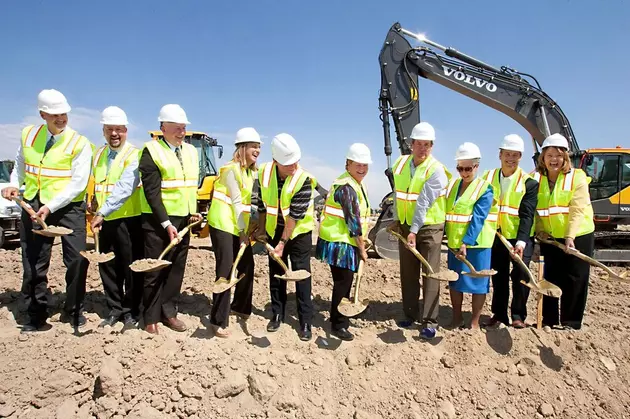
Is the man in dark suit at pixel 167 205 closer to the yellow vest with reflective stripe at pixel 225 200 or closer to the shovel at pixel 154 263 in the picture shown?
the shovel at pixel 154 263

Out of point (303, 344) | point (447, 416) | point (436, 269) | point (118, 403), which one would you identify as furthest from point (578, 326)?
point (118, 403)

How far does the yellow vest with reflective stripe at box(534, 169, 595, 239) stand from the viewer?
3.96m

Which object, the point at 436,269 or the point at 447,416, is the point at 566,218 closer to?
the point at 436,269

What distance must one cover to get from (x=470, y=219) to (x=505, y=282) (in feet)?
2.83

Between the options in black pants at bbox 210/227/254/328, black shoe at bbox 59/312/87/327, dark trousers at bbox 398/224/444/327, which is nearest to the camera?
black pants at bbox 210/227/254/328

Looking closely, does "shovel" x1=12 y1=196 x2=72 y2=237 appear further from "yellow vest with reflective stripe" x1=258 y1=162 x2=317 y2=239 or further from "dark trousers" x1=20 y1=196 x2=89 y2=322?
"yellow vest with reflective stripe" x1=258 y1=162 x2=317 y2=239

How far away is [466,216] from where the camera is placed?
3.85 meters

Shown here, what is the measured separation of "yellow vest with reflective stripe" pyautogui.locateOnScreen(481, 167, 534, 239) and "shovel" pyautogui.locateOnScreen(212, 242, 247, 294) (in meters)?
2.39

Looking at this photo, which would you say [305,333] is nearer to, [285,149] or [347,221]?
[347,221]

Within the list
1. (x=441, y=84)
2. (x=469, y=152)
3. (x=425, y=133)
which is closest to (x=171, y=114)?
(x=425, y=133)

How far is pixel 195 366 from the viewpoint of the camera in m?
3.15

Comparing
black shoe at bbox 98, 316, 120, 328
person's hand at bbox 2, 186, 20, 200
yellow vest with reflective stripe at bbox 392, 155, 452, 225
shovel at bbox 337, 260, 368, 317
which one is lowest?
black shoe at bbox 98, 316, 120, 328

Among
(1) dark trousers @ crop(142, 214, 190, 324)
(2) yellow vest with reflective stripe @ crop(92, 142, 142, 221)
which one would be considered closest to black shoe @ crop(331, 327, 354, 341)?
(1) dark trousers @ crop(142, 214, 190, 324)

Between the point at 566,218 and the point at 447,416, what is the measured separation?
2.21 meters
